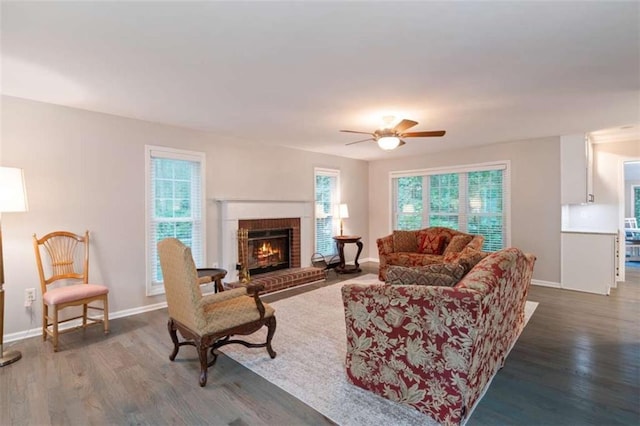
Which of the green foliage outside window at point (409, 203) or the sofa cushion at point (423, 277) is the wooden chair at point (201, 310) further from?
the green foliage outside window at point (409, 203)

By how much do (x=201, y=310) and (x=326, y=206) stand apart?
482 cm

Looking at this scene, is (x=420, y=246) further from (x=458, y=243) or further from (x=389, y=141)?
(x=389, y=141)

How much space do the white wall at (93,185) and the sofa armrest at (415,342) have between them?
3.19 metres

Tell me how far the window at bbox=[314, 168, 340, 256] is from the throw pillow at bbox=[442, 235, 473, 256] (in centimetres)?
255

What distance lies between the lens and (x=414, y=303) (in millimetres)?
2004

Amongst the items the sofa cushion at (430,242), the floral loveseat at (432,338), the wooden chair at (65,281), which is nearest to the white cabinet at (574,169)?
the sofa cushion at (430,242)

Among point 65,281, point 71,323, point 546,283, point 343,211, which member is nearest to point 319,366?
point 71,323

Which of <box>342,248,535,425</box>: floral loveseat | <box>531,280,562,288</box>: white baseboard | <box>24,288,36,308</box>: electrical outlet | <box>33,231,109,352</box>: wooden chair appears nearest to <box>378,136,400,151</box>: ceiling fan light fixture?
<box>342,248,535,425</box>: floral loveseat

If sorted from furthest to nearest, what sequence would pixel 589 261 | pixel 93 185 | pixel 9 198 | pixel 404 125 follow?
pixel 589 261
pixel 93 185
pixel 404 125
pixel 9 198

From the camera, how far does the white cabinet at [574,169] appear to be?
5.06 metres

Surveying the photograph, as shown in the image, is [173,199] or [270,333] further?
[173,199]

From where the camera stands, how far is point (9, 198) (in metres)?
2.84

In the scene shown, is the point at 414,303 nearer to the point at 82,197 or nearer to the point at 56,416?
the point at 56,416

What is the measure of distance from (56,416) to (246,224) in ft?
11.4
